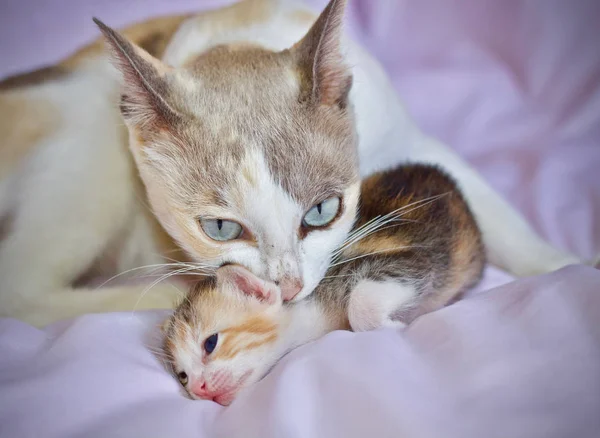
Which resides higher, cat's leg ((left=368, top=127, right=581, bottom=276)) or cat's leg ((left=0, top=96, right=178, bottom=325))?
cat's leg ((left=0, top=96, right=178, bottom=325))

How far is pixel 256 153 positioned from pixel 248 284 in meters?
0.21

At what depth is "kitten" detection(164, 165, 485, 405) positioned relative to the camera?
0.95 metres

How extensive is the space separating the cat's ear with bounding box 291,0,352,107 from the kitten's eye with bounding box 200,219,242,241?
10.3 inches

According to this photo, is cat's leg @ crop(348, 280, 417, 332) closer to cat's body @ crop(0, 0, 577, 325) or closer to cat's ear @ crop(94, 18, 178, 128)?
cat's body @ crop(0, 0, 577, 325)

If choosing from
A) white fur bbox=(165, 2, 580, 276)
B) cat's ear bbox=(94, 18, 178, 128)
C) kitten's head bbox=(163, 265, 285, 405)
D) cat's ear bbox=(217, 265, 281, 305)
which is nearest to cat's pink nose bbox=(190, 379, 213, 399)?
kitten's head bbox=(163, 265, 285, 405)

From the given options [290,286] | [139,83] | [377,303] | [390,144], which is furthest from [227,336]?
[390,144]

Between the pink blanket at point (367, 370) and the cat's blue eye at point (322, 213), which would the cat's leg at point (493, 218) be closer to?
the pink blanket at point (367, 370)

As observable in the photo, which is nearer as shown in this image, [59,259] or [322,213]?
[322,213]

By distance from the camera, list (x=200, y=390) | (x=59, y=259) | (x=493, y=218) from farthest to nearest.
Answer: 1. (x=493, y=218)
2. (x=59, y=259)
3. (x=200, y=390)

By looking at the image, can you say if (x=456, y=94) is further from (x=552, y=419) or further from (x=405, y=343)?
(x=552, y=419)

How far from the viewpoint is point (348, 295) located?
3.40ft

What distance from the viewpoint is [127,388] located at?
0.87 metres

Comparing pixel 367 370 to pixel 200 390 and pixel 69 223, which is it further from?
pixel 69 223

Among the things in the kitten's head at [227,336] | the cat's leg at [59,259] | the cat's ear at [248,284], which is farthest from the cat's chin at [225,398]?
the cat's leg at [59,259]
